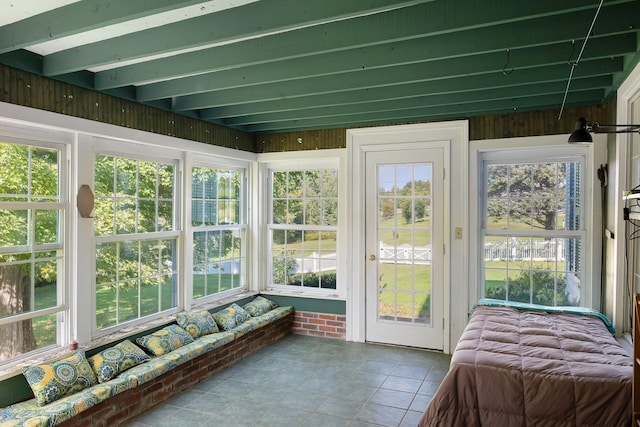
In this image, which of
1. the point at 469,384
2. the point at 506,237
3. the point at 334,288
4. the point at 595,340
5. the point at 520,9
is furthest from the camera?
the point at 334,288

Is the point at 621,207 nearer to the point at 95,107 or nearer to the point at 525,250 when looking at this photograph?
the point at 525,250

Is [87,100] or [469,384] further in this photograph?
[87,100]

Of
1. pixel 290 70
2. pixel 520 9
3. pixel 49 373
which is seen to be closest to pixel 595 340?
pixel 520 9

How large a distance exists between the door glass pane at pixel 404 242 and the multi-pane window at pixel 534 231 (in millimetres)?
652

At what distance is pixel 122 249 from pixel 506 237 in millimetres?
3928

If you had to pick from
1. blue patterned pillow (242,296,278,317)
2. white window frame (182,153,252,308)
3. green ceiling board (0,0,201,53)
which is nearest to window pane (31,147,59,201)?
green ceiling board (0,0,201,53)

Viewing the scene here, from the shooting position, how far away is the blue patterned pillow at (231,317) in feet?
15.5

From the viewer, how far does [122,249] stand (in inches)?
157

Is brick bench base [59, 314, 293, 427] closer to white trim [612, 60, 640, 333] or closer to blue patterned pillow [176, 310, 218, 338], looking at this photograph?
blue patterned pillow [176, 310, 218, 338]

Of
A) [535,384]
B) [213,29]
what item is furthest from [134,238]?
[535,384]

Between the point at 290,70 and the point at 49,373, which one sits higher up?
the point at 290,70

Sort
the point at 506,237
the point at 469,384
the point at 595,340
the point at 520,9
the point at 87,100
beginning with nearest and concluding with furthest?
the point at 520,9, the point at 469,384, the point at 595,340, the point at 87,100, the point at 506,237

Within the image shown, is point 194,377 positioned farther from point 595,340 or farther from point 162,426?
point 595,340

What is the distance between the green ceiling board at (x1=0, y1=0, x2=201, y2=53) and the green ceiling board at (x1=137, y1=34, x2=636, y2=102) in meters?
1.22
